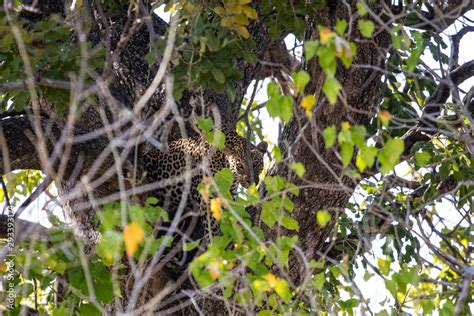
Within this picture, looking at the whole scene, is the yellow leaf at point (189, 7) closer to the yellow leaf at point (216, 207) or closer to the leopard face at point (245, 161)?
the yellow leaf at point (216, 207)

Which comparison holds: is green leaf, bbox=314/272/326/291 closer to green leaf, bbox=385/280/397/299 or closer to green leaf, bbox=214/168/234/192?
green leaf, bbox=385/280/397/299

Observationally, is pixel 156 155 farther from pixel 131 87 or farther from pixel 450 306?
pixel 450 306

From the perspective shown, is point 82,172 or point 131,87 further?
point 131,87

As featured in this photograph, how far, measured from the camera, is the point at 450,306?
10.9 feet

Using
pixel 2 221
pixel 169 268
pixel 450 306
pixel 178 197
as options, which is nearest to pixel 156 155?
pixel 178 197

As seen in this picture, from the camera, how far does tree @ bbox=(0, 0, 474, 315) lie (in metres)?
3.45

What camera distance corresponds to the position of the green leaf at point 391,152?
313 cm

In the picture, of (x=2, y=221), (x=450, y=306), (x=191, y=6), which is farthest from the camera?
(x=2, y=221)

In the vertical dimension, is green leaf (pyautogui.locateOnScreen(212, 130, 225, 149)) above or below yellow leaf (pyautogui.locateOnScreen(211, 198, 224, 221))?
above

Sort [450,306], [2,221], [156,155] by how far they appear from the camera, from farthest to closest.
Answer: [156,155]
[2,221]
[450,306]

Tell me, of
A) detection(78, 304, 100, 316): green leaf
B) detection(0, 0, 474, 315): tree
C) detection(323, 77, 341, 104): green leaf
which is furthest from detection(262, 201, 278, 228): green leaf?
detection(78, 304, 100, 316): green leaf

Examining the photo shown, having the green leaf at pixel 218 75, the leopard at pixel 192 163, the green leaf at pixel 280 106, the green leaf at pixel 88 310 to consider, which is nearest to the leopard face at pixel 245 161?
the leopard at pixel 192 163

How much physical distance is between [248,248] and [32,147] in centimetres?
130

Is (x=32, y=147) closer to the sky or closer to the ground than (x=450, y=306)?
closer to the sky
